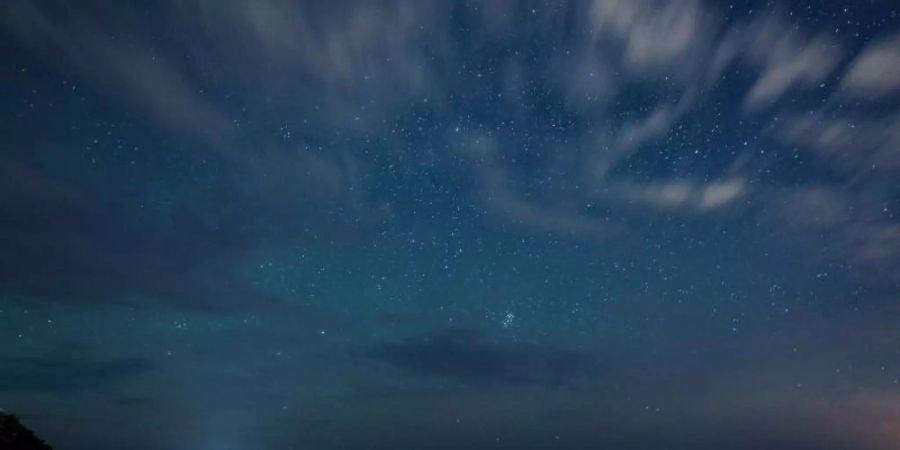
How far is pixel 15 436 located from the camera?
655 inches

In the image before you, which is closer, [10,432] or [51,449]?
[10,432]

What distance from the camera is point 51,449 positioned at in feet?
58.5

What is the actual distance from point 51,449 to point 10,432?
1.66m

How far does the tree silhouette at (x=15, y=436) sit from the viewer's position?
1614cm

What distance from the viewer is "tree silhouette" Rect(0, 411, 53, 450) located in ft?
53.0

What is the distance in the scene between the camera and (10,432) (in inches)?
659
